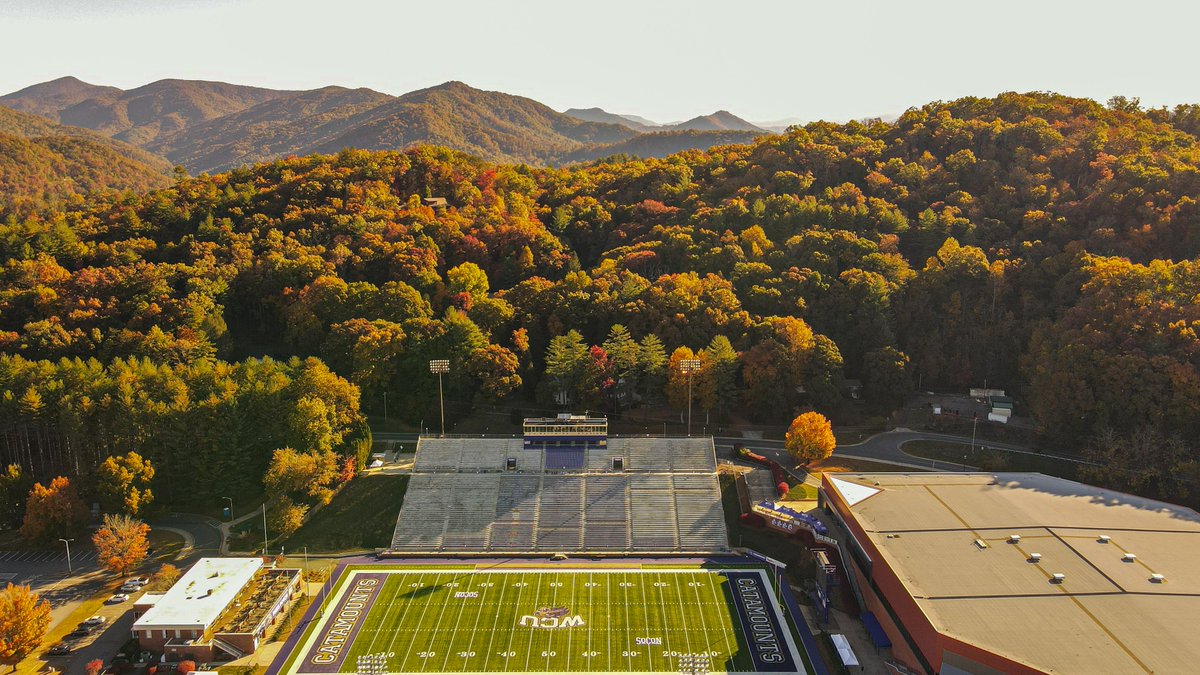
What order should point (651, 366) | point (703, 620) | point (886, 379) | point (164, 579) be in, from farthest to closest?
point (886, 379) → point (651, 366) → point (164, 579) → point (703, 620)

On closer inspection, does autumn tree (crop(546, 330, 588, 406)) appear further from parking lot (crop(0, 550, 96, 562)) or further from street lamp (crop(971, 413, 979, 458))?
parking lot (crop(0, 550, 96, 562))

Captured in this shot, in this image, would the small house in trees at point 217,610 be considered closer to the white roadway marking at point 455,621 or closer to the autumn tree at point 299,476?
the autumn tree at point 299,476

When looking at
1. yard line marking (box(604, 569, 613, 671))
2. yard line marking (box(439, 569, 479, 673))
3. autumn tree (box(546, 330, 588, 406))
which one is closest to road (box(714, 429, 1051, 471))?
autumn tree (box(546, 330, 588, 406))

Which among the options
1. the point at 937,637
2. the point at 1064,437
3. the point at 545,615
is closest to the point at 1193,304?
the point at 1064,437

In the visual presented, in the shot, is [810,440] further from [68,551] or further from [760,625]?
[68,551]

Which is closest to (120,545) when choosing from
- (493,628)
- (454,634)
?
(454,634)

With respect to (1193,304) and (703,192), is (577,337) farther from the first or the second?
(1193,304)

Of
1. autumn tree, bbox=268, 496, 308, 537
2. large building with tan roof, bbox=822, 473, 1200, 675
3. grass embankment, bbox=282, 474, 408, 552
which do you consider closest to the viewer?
large building with tan roof, bbox=822, 473, 1200, 675
